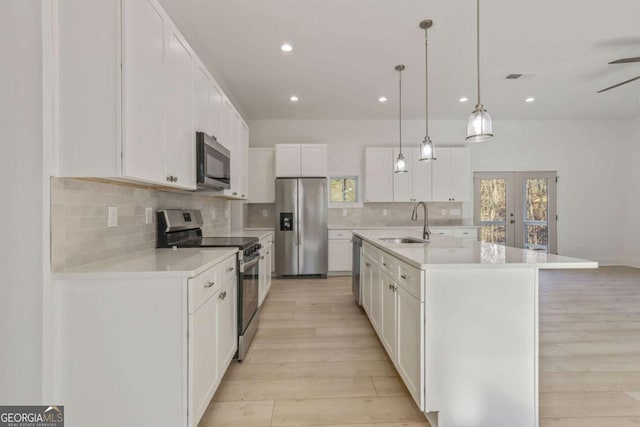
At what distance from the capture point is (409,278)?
5.63 feet

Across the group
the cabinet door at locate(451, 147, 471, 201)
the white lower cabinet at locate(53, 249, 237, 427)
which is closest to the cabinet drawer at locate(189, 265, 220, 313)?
the white lower cabinet at locate(53, 249, 237, 427)

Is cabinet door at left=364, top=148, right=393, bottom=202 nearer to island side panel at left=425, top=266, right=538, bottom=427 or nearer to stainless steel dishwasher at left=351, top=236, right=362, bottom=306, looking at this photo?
stainless steel dishwasher at left=351, top=236, right=362, bottom=306

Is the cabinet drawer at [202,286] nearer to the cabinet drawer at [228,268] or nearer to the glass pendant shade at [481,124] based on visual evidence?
the cabinet drawer at [228,268]

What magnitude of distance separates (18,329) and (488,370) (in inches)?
90.2

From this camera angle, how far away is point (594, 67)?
3.59 meters

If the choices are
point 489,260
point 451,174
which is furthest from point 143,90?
point 451,174

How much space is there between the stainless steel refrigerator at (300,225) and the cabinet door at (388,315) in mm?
2595

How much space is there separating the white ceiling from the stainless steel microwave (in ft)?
3.95

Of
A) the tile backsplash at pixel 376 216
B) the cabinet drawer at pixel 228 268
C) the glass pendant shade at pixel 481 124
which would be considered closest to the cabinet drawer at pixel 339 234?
the tile backsplash at pixel 376 216

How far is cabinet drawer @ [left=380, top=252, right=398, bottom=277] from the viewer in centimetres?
201

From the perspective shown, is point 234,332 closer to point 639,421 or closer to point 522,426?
point 522,426

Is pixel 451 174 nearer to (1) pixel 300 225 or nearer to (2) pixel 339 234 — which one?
(2) pixel 339 234

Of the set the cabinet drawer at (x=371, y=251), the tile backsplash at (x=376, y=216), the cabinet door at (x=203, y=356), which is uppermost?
the tile backsplash at (x=376, y=216)

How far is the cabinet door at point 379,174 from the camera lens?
17.5 ft
